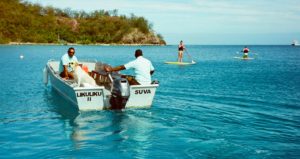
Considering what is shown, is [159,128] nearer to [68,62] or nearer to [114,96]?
[114,96]

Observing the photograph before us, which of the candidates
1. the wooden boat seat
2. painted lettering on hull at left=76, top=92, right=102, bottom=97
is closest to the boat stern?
painted lettering on hull at left=76, top=92, right=102, bottom=97

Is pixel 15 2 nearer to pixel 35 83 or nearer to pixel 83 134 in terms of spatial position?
pixel 35 83

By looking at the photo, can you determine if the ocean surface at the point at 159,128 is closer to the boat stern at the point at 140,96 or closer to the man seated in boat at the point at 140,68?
the boat stern at the point at 140,96

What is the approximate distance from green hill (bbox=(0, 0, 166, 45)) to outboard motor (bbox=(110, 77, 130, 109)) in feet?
396

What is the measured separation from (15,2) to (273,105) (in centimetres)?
15942

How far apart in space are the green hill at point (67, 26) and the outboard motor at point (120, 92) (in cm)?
12077

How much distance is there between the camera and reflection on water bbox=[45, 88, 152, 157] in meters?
9.58

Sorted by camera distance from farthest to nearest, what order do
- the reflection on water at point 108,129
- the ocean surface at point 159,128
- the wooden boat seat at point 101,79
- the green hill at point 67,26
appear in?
the green hill at point 67,26
the wooden boat seat at point 101,79
the reflection on water at point 108,129
the ocean surface at point 159,128

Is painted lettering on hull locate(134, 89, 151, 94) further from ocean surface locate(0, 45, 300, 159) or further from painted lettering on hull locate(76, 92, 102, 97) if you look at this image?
painted lettering on hull locate(76, 92, 102, 97)

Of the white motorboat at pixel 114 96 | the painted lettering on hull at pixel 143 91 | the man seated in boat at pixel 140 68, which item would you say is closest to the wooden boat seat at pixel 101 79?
the white motorboat at pixel 114 96

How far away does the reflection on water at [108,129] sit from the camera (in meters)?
9.58

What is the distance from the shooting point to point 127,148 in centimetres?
932

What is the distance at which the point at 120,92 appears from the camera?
41.5 feet

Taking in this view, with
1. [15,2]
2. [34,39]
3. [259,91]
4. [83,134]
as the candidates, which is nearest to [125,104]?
[83,134]
